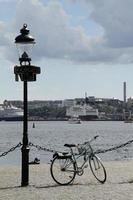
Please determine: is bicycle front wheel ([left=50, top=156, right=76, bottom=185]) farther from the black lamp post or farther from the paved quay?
the black lamp post

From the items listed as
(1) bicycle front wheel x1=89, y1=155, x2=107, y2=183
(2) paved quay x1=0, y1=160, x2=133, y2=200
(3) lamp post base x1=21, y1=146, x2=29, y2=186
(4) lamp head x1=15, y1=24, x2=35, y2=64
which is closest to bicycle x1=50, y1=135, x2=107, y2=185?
(1) bicycle front wheel x1=89, y1=155, x2=107, y2=183

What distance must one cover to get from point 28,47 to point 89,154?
3328 mm

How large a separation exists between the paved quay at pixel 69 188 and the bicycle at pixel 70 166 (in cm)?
21

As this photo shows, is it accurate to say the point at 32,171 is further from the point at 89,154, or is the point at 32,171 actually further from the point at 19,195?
the point at 19,195

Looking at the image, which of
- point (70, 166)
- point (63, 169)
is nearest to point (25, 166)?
point (63, 169)

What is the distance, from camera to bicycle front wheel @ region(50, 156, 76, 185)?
17.8 meters

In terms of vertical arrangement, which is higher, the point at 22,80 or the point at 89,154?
the point at 22,80

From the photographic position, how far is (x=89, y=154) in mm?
18188

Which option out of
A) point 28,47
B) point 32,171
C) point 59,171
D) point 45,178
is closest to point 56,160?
point 59,171

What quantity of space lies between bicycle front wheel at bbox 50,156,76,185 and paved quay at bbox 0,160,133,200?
0.21m

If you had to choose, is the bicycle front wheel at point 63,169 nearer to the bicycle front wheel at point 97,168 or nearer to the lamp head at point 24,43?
the bicycle front wheel at point 97,168

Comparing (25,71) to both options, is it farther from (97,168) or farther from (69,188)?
(69,188)

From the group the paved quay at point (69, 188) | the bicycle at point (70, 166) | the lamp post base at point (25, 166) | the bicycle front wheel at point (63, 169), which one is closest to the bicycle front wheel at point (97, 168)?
the bicycle at point (70, 166)

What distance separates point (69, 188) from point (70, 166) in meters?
1.46
